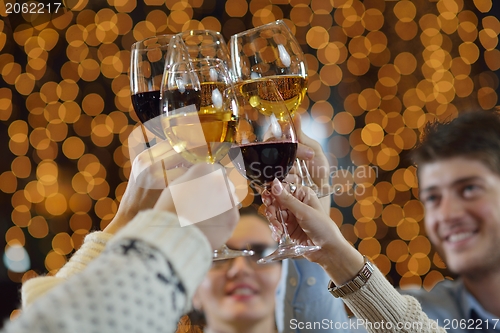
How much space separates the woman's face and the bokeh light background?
3.79 ft

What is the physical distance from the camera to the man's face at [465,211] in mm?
1794

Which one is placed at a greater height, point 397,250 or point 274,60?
point 274,60

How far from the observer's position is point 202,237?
474 millimetres

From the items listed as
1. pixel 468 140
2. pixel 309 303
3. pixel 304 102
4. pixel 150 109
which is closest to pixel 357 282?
pixel 150 109

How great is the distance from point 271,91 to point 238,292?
1.00m

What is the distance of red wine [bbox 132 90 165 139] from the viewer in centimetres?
77

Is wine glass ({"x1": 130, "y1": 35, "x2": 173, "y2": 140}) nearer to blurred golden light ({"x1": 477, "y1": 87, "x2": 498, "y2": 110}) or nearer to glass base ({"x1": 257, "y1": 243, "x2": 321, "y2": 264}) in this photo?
glass base ({"x1": 257, "y1": 243, "x2": 321, "y2": 264})

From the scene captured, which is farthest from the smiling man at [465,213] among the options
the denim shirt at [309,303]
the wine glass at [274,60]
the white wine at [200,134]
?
the white wine at [200,134]

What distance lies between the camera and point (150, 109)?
30.5 inches

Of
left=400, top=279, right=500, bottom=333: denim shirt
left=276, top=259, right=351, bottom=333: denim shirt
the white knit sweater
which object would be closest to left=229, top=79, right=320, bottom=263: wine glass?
the white knit sweater

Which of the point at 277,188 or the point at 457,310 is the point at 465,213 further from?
the point at 277,188

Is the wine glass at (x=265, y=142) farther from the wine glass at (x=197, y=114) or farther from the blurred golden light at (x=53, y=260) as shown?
the blurred golden light at (x=53, y=260)

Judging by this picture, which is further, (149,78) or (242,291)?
(242,291)

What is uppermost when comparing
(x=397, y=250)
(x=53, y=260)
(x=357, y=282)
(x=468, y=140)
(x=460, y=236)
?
(x=468, y=140)
